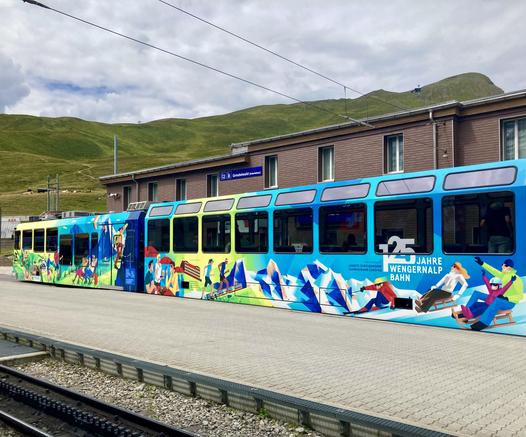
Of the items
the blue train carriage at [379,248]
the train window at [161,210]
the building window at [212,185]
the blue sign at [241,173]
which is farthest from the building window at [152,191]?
the blue train carriage at [379,248]

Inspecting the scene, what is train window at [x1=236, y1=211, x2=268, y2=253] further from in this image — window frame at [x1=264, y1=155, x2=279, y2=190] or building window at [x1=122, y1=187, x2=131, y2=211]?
building window at [x1=122, y1=187, x2=131, y2=211]

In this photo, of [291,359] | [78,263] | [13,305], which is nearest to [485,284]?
[291,359]

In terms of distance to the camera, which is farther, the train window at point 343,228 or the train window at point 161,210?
the train window at point 161,210

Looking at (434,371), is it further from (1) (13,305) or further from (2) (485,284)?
(1) (13,305)

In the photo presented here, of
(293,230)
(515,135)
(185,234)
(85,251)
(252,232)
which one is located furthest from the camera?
(85,251)

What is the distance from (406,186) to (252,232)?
4818 millimetres

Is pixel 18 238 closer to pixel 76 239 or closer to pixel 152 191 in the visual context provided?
pixel 76 239

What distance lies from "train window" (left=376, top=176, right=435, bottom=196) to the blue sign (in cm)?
1539

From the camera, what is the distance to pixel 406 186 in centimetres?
1167

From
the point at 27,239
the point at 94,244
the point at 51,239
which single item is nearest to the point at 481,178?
the point at 94,244

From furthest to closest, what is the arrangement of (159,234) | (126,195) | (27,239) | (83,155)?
1. (83,155)
2. (126,195)
3. (27,239)
4. (159,234)

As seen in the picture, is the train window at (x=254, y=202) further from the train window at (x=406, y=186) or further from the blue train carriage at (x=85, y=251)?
the blue train carriage at (x=85, y=251)

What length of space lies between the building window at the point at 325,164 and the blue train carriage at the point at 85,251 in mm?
9092

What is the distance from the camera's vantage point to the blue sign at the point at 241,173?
27.3 metres
